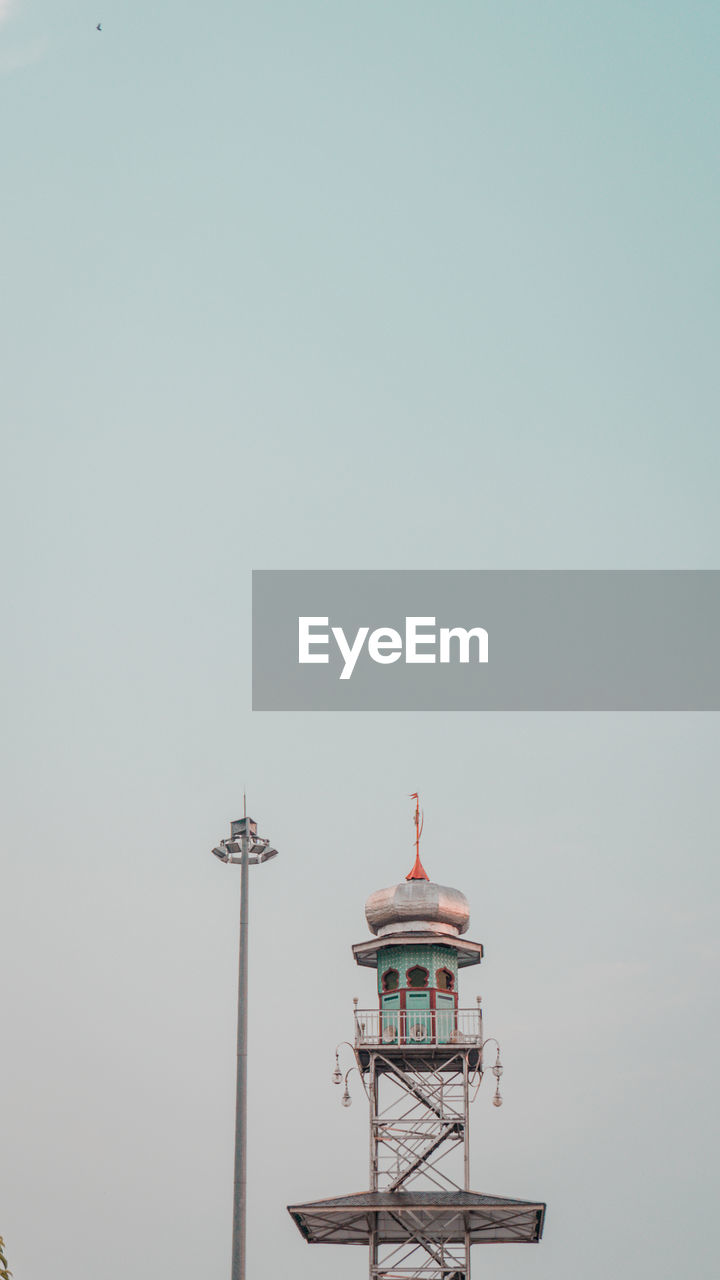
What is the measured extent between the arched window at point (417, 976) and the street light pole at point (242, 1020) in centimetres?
2135

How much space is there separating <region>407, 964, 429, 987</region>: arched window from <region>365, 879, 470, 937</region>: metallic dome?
1531 millimetres

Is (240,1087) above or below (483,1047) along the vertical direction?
below

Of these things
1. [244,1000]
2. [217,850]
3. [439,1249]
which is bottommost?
[439,1249]

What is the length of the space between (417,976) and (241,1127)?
27.3 meters

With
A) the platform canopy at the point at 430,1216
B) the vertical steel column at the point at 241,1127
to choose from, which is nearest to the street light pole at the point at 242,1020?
the vertical steel column at the point at 241,1127

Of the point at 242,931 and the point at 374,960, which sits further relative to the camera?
the point at 374,960

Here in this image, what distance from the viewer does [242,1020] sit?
138 ft

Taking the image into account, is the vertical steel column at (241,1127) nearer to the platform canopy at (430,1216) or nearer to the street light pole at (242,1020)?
the street light pole at (242,1020)

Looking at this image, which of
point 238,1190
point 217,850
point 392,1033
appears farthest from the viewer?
point 392,1033

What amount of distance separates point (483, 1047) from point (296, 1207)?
357 inches

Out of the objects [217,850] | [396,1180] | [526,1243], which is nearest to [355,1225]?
[396,1180]

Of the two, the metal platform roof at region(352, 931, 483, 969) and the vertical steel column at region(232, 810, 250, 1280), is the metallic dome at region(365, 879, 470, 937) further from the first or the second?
the vertical steel column at region(232, 810, 250, 1280)

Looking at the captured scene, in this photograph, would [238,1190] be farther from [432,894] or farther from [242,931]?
[432,894]

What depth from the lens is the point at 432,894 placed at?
68938 millimetres
